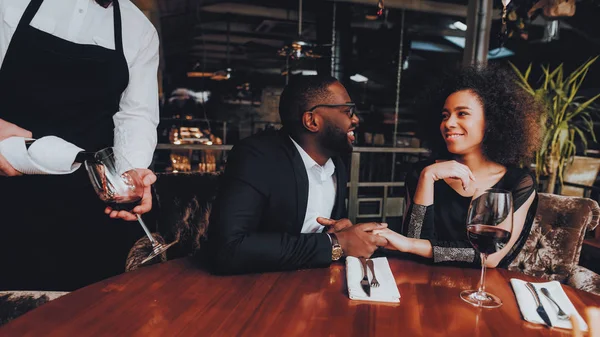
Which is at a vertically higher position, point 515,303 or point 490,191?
point 490,191

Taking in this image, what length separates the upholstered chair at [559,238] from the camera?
68.4 inches

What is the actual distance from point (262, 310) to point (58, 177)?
1.03m

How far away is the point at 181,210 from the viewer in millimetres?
1938

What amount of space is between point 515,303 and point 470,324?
0.21 meters

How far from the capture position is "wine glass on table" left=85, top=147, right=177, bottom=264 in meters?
0.99

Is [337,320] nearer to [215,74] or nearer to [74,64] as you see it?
[74,64]

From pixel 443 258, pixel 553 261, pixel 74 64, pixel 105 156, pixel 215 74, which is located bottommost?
pixel 553 261

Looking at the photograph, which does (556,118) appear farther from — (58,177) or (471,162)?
(58,177)

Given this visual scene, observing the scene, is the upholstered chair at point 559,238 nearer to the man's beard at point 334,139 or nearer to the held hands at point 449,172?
the held hands at point 449,172

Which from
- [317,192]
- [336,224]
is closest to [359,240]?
[336,224]

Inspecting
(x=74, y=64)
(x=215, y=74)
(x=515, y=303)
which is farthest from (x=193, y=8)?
(x=515, y=303)

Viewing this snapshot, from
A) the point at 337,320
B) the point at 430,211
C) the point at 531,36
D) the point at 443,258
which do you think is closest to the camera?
the point at 337,320

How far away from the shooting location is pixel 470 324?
90 cm

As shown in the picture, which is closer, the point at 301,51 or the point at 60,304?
the point at 60,304
